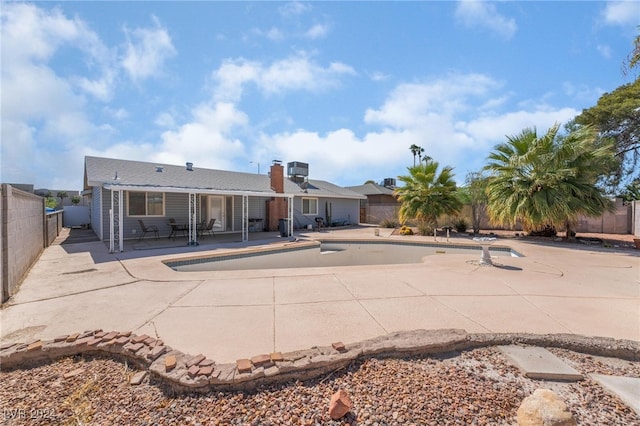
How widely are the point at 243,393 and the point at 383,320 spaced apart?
7.11 ft

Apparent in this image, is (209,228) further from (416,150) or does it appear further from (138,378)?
(416,150)

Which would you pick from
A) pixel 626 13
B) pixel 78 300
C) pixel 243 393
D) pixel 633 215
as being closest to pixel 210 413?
pixel 243 393

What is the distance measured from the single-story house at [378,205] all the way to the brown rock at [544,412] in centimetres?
1704

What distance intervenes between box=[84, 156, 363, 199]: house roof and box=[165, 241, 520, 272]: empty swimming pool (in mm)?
3673

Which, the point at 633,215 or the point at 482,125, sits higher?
the point at 482,125

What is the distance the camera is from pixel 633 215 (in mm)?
14992

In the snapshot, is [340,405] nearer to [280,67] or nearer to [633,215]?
[280,67]

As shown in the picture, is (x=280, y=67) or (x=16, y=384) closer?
(x=16, y=384)

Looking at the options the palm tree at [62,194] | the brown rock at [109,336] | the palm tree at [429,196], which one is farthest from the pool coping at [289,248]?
the palm tree at [62,194]

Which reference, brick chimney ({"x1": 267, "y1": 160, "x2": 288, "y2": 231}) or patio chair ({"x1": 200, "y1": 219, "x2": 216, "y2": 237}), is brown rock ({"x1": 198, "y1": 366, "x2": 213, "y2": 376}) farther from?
brick chimney ({"x1": 267, "y1": 160, "x2": 288, "y2": 231})

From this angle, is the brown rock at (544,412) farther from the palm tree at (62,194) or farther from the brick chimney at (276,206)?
the palm tree at (62,194)

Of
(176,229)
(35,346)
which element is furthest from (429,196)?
(35,346)

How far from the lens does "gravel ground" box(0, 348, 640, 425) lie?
86.0 inches

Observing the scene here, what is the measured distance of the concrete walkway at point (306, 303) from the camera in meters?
3.55
